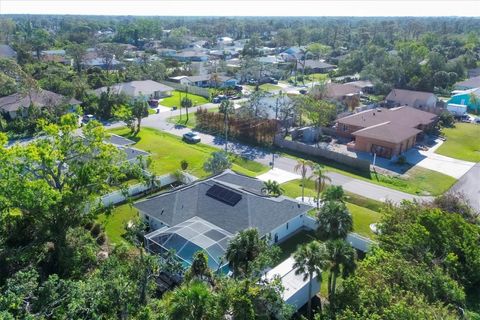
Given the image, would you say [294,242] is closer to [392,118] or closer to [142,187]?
[142,187]

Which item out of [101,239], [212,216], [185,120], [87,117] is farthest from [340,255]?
[87,117]

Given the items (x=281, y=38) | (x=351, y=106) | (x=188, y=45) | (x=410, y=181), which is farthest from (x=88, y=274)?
(x=281, y=38)

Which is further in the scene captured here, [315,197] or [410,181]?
[410,181]

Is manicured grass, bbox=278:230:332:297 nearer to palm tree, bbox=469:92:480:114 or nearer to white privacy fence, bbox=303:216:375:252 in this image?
white privacy fence, bbox=303:216:375:252

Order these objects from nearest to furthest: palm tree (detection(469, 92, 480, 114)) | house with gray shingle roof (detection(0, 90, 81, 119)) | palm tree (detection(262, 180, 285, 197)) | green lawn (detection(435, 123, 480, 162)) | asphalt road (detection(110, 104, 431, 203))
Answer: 1. palm tree (detection(262, 180, 285, 197))
2. asphalt road (detection(110, 104, 431, 203))
3. green lawn (detection(435, 123, 480, 162))
4. house with gray shingle roof (detection(0, 90, 81, 119))
5. palm tree (detection(469, 92, 480, 114))

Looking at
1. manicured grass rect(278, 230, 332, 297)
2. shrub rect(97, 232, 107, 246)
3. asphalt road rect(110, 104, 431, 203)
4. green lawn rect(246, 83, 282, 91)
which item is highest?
green lawn rect(246, 83, 282, 91)

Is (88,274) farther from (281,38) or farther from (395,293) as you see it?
(281,38)

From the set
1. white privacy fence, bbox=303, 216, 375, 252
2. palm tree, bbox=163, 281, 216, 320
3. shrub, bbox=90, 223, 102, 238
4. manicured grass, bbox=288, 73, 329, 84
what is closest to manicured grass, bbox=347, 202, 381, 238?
white privacy fence, bbox=303, 216, 375, 252
